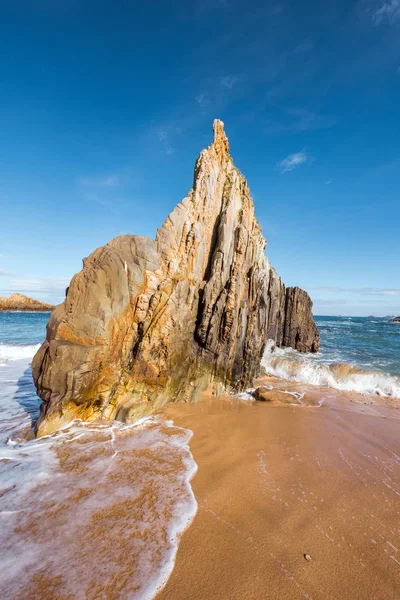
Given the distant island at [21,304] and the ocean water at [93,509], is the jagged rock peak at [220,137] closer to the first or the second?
the ocean water at [93,509]

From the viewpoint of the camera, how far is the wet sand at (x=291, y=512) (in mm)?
3229

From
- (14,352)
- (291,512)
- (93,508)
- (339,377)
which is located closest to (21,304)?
(14,352)

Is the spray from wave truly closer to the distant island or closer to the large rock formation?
the large rock formation

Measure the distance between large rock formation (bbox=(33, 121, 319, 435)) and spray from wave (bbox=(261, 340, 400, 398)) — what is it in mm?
4581

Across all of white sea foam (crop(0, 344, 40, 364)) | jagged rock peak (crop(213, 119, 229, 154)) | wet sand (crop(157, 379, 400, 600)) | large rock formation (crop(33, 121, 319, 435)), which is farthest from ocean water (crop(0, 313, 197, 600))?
white sea foam (crop(0, 344, 40, 364))

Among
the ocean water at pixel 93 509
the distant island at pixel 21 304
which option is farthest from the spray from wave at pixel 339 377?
the distant island at pixel 21 304

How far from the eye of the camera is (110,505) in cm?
447

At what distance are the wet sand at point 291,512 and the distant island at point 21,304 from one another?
94270mm

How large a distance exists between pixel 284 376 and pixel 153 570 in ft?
44.5

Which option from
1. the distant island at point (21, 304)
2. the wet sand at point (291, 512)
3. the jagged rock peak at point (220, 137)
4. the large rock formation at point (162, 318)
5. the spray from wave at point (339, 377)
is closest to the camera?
the wet sand at point (291, 512)

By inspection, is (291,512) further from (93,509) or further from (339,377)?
(339,377)

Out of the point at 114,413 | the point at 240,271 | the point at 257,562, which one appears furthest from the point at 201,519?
the point at 240,271

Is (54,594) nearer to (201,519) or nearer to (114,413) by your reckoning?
(201,519)

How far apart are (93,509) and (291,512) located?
331 centimetres
